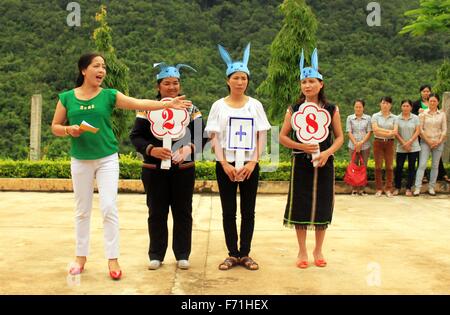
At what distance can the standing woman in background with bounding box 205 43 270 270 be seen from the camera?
454cm

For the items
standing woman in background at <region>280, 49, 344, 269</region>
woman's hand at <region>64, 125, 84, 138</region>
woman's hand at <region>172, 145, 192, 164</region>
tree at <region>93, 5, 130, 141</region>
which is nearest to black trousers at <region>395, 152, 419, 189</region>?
standing woman in background at <region>280, 49, 344, 269</region>

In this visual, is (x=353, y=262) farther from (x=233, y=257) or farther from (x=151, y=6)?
(x=151, y=6)

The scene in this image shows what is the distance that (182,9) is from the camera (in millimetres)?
26375

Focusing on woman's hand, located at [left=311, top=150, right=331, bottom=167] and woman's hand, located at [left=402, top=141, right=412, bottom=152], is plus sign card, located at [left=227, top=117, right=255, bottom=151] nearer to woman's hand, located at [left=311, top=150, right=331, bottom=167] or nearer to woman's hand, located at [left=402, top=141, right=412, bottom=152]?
woman's hand, located at [left=311, top=150, right=331, bottom=167]

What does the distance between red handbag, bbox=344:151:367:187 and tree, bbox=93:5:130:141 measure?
21.8 feet

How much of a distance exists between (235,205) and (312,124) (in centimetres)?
87

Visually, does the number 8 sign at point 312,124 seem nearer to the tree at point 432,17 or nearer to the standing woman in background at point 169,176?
the standing woman in background at point 169,176

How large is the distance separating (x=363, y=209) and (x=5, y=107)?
14175 mm

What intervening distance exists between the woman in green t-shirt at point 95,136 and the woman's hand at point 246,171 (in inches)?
26.4

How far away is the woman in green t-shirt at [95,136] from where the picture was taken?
422 centimetres

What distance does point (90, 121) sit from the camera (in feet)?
13.8

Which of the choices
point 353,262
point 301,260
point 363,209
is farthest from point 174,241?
point 363,209

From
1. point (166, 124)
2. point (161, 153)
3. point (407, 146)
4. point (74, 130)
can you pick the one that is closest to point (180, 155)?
point (161, 153)

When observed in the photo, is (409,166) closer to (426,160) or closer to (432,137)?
(426,160)
